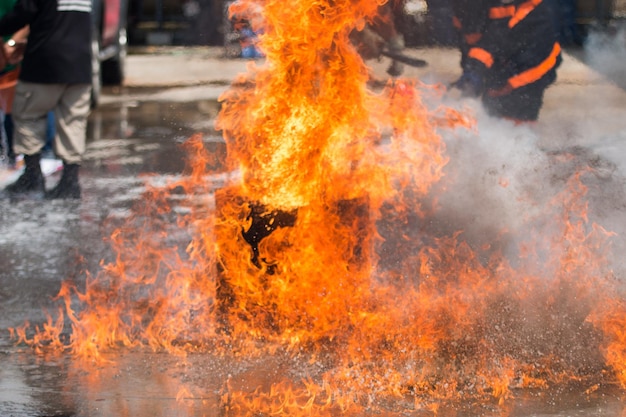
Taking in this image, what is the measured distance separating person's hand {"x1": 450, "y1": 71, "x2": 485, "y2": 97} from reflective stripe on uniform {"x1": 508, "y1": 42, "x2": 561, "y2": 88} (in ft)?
0.89

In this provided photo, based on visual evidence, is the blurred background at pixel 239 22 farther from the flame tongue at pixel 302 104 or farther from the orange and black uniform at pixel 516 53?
the flame tongue at pixel 302 104

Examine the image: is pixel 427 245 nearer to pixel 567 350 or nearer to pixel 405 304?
pixel 405 304

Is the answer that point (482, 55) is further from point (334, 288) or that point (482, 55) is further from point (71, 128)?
point (334, 288)

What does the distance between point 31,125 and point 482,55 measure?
357 cm

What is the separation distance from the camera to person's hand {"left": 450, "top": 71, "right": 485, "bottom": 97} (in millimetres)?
7137

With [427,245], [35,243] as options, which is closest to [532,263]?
[427,245]

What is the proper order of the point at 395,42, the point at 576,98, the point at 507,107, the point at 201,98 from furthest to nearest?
the point at 201,98, the point at 576,98, the point at 395,42, the point at 507,107

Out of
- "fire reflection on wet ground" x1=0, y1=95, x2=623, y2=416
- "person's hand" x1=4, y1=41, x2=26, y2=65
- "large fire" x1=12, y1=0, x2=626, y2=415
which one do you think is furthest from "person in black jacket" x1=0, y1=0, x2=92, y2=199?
"large fire" x1=12, y1=0, x2=626, y2=415

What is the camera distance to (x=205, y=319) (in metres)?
4.48

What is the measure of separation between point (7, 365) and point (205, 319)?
92 centimetres

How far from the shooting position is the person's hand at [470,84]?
7137mm

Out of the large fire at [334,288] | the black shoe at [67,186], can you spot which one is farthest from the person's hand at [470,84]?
the black shoe at [67,186]

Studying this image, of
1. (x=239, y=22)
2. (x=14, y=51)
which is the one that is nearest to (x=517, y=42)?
(x=14, y=51)

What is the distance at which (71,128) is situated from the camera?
7.46 metres
